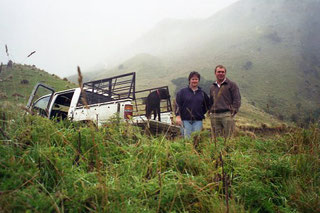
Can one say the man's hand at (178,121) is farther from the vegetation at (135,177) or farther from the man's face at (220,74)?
the vegetation at (135,177)

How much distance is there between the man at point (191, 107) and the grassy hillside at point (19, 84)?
9.75 feet

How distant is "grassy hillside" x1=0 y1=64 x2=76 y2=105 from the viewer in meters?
2.92

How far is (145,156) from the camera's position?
97.3 inches

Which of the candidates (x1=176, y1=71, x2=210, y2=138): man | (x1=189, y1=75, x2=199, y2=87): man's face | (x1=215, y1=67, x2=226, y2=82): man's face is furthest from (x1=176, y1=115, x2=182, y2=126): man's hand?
(x1=215, y1=67, x2=226, y2=82): man's face

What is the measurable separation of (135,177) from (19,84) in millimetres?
24844

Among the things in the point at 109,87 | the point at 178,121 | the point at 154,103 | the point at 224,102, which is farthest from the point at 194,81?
the point at 109,87

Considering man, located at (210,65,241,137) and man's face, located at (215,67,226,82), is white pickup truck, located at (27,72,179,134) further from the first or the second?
man's face, located at (215,67,226,82)

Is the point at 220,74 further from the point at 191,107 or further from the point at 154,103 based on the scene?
the point at 154,103

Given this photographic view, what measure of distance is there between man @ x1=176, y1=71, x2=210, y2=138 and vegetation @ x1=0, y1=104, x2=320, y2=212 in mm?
1826

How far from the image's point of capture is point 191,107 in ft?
16.0

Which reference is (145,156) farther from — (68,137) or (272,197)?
(272,197)

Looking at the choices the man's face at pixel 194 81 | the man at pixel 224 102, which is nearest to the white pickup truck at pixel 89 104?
the man's face at pixel 194 81

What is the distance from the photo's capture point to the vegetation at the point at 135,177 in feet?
4.92

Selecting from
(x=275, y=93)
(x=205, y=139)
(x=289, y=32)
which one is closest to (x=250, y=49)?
(x=289, y=32)
